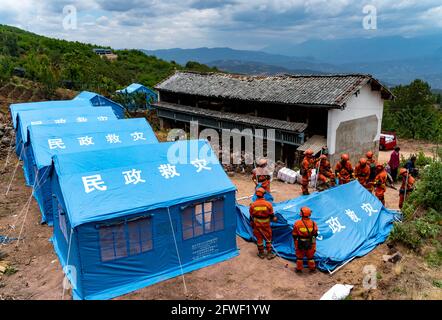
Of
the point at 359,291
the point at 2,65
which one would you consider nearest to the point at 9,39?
the point at 2,65

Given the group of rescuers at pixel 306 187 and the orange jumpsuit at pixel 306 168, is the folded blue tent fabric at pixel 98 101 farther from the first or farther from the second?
the orange jumpsuit at pixel 306 168

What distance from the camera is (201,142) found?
10.5m

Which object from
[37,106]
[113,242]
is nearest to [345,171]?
[113,242]

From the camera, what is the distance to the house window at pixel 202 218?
8695 millimetres

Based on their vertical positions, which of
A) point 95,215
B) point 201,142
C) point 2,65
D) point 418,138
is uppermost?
point 2,65

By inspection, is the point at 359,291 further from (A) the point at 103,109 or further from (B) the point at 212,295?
(A) the point at 103,109

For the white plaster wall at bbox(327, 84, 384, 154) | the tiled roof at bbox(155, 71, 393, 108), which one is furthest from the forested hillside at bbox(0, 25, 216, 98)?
the white plaster wall at bbox(327, 84, 384, 154)

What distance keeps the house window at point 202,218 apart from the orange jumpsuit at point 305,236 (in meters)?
1.89

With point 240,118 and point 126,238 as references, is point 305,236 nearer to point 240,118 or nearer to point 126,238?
point 126,238

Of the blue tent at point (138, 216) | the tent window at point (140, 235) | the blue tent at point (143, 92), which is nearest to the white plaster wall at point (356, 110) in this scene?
the blue tent at point (138, 216)

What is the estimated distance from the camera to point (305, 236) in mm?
8141

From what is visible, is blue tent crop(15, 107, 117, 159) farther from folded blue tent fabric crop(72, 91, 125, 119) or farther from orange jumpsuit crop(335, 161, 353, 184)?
orange jumpsuit crop(335, 161, 353, 184)

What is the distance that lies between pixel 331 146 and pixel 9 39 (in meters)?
47.3

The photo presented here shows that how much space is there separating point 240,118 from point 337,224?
47.6 ft
